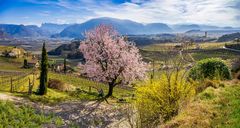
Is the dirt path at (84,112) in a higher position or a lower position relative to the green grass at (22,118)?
lower

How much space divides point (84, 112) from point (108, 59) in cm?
1337

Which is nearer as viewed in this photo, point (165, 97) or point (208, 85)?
point (165, 97)

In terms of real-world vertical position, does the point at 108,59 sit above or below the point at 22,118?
above

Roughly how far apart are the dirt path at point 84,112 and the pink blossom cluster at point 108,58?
26.3 feet

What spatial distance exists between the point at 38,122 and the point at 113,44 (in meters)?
21.8

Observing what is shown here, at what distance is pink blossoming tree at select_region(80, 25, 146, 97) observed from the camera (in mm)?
49250

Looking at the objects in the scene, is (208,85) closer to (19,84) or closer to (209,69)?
(209,69)

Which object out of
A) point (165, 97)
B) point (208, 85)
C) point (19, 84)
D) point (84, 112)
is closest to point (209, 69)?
point (208, 85)

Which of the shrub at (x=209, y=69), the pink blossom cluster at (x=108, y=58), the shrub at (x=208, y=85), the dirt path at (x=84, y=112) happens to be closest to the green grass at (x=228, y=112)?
the shrub at (x=208, y=85)

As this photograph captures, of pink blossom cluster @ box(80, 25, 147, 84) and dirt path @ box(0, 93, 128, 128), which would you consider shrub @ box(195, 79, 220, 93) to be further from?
pink blossom cluster @ box(80, 25, 147, 84)

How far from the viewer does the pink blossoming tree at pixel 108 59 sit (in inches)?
1939

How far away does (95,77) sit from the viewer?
167ft

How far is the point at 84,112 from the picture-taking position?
3750 centimetres

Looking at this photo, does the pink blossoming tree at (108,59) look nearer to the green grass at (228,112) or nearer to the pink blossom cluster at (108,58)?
the pink blossom cluster at (108,58)
